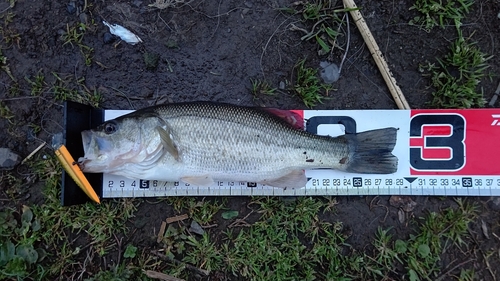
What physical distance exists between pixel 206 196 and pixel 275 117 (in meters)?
1.08

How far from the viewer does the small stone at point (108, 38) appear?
3.88 meters

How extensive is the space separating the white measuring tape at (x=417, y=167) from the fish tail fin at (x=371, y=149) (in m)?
0.23

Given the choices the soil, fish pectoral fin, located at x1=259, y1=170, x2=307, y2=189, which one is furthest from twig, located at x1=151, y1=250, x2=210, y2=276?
the soil

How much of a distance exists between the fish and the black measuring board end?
0.27m

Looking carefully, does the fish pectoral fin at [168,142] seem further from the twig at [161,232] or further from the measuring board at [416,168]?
the twig at [161,232]

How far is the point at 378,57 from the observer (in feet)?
12.4

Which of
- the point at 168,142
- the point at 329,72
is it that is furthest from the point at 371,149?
the point at 168,142

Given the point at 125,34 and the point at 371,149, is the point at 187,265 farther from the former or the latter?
the point at 125,34

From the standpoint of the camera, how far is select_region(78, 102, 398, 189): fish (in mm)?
3250

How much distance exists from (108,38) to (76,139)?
3.71 ft

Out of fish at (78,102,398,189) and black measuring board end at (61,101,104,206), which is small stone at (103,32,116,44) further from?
fish at (78,102,398,189)

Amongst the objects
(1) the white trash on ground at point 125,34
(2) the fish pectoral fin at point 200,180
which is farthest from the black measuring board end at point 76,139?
(2) the fish pectoral fin at point 200,180

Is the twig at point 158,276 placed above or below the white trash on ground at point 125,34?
below

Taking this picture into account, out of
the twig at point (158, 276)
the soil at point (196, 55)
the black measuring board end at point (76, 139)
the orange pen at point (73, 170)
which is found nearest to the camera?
the orange pen at point (73, 170)
